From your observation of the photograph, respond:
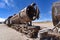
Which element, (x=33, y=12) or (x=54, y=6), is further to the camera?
(x=33, y=12)

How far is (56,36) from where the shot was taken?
20.6 ft

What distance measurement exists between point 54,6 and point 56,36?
2014 millimetres

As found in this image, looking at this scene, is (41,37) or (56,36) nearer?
(56,36)

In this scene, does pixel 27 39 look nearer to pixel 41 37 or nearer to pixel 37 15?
A: pixel 37 15

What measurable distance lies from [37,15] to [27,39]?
2.25 metres

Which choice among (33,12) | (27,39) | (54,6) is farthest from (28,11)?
(54,6)

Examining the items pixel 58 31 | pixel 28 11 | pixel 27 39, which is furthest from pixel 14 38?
pixel 58 31

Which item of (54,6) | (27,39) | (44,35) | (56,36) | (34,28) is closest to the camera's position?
(56,36)

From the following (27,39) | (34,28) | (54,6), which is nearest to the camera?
(54,6)

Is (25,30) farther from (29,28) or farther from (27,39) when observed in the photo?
(27,39)

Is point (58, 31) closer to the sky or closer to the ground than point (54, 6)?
closer to the ground

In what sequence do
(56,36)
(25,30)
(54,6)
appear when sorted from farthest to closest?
1. (25,30)
2. (54,6)
3. (56,36)

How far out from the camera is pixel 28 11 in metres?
12.8

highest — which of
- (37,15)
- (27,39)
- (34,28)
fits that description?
(37,15)
